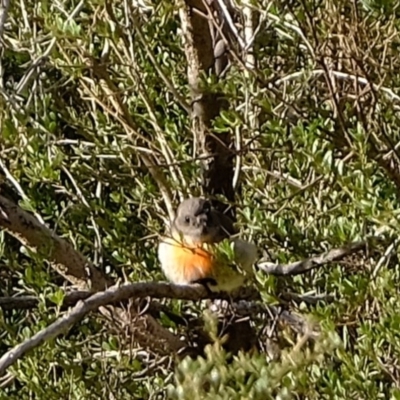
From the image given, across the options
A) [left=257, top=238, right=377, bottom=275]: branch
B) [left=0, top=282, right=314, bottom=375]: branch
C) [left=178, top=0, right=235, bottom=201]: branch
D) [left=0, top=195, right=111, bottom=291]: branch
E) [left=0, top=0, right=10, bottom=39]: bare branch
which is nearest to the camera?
[left=0, top=282, right=314, bottom=375]: branch

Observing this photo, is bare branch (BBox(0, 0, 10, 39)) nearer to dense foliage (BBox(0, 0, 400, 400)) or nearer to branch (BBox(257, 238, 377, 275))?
dense foliage (BBox(0, 0, 400, 400))

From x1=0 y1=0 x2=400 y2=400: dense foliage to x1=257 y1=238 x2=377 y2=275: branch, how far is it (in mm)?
32

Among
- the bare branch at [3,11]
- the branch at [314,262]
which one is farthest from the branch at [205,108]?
the bare branch at [3,11]

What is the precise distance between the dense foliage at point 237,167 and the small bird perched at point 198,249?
0.29 feet

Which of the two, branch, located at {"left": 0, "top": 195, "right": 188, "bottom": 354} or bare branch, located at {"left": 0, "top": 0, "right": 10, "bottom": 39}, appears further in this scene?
branch, located at {"left": 0, "top": 195, "right": 188, "bottom": 354}

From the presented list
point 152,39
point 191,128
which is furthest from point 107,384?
point 152,39

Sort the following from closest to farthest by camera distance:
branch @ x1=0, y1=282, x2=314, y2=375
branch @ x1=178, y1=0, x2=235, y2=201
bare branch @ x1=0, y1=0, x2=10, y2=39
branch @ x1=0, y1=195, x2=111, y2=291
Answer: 1. branch @ x1=0, y1=282, x2=314, y2=375
2. bare branch @ x1=0, y1=0, x2=10, y2=39
3. branch @ x1=0, y1=195, x2=111, y2=291
4. branch @ x1=178, y1=0, x2=235, y2=201

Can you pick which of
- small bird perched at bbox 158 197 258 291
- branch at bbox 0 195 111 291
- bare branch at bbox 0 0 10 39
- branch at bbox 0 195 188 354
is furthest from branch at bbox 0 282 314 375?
bare branch at bbox 0 0 10 39

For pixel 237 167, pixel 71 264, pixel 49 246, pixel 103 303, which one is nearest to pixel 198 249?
pixel 237 167

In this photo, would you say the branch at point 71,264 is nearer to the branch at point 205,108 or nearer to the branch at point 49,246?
the branch at point 49,246

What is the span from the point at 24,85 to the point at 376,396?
140 centimetres

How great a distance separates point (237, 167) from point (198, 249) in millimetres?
296

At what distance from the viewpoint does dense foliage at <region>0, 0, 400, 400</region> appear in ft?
8.80

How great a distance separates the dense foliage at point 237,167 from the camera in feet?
8.80
